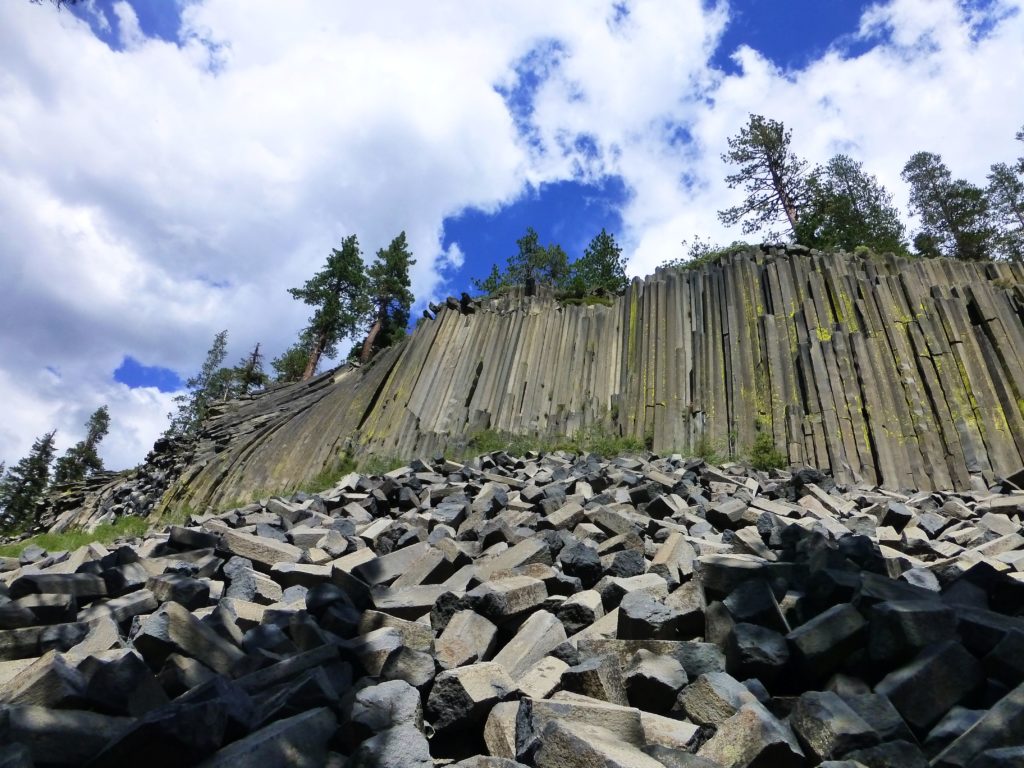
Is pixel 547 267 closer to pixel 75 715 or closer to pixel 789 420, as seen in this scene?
pixel 789 420

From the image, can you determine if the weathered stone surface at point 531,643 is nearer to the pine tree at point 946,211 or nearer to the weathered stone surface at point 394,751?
the weathered stone surface at point 394,751

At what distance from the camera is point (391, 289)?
Answer: 3588 cm

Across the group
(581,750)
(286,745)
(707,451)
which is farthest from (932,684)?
(707,451)

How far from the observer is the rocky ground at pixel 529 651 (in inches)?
62.7

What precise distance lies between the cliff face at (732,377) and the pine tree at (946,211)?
2540cm

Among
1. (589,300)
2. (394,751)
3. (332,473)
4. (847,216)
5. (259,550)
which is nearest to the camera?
(394,751)

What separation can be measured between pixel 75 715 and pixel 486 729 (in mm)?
1254

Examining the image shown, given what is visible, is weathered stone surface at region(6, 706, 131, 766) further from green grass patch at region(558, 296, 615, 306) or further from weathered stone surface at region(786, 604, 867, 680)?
green grass patch at region(558, 296, 615, 306)

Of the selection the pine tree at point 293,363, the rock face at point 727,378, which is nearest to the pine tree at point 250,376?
the pine tree at point 293,363

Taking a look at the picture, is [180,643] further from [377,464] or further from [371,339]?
[371,339]

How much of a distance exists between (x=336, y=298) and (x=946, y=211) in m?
36.9

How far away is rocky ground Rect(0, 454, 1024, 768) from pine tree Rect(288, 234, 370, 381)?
31.5 metres

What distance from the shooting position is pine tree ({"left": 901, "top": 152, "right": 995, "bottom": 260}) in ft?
101

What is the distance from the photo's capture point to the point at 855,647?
6.68 ft
